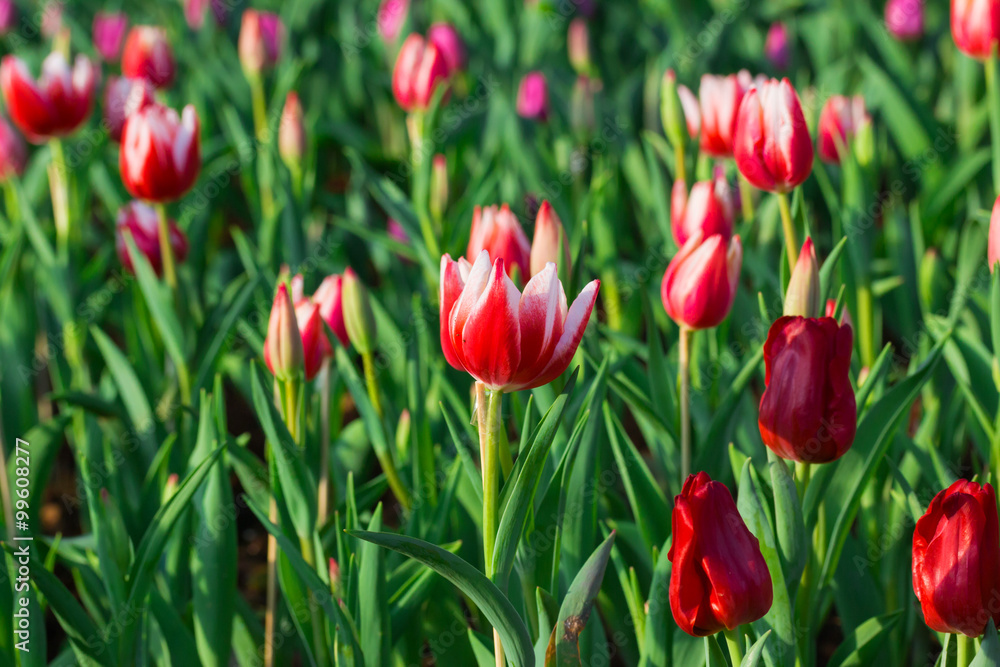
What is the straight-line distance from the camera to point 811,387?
793 mm

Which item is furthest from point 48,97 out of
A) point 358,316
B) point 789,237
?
point 789,237

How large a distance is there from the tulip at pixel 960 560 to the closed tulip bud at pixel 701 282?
0.35 meters

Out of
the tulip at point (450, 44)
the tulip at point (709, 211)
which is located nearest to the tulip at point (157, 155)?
the tulip at point (709, 211)

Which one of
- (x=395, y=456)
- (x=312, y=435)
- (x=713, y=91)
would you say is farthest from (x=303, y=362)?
(x=713, y=91)

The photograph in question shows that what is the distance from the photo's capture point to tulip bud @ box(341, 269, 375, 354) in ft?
3.91

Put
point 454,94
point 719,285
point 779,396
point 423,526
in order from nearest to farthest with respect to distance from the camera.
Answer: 1. point 779,396
2. point 719,285
3. point 423,526
4. point 454,94

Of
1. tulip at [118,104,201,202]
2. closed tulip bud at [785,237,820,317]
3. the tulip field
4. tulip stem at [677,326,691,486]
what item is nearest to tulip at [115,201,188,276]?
the tulip field

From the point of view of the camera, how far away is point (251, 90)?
9.16ft

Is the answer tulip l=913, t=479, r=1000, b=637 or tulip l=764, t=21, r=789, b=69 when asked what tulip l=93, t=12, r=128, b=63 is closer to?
tulip l=764, t=21, r=789, b=69

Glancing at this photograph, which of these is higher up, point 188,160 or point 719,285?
point 188,160

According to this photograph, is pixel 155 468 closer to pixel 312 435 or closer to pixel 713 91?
pixel 312 435

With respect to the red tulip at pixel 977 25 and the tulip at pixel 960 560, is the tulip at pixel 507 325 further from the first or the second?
the red tulip at pixel 977 25

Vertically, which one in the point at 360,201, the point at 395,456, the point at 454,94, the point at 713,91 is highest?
the point at 454,94

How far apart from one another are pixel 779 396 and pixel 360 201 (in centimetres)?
146
